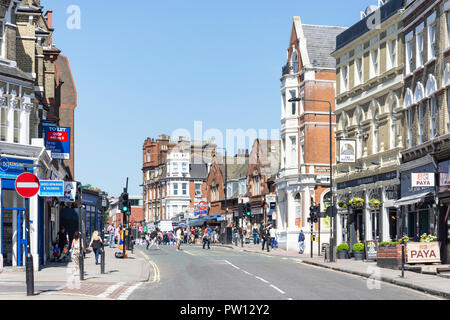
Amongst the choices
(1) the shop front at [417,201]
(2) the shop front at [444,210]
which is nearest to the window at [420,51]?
(1) the shop front at [417,201]

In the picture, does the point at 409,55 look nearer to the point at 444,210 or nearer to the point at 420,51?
the point at 420,51

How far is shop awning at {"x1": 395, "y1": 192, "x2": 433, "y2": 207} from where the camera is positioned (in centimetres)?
3530

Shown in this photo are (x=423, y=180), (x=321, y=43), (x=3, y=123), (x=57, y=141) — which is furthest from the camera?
(x=321, y=43)

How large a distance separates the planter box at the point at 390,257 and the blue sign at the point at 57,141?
586 inches

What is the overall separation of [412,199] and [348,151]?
8442 mm

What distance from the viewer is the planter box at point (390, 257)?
32.1 meters

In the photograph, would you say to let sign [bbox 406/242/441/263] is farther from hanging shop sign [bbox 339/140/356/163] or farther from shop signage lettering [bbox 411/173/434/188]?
hanging shop sign [bbox 339/140/356/163]

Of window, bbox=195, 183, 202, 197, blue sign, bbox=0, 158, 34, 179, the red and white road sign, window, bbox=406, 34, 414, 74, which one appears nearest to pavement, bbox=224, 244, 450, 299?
window, bbox=406, 34, 414, 74

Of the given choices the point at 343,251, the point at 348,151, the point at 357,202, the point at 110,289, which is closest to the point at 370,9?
the point at 348,151

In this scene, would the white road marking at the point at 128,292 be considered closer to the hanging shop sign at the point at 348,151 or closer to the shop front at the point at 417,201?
the shop front at the point at 417,201

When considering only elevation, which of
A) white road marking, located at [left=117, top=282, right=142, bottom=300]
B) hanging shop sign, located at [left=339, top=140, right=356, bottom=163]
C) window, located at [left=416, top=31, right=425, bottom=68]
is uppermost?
window, located at [left=416, top=31, right=425, bottom=68]

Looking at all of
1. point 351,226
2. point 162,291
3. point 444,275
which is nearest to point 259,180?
point 351,226

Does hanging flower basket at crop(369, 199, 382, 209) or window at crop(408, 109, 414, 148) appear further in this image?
hanging flower basket at crop(369, 199, 382, 209)

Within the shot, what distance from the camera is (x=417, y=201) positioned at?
1410 inches
